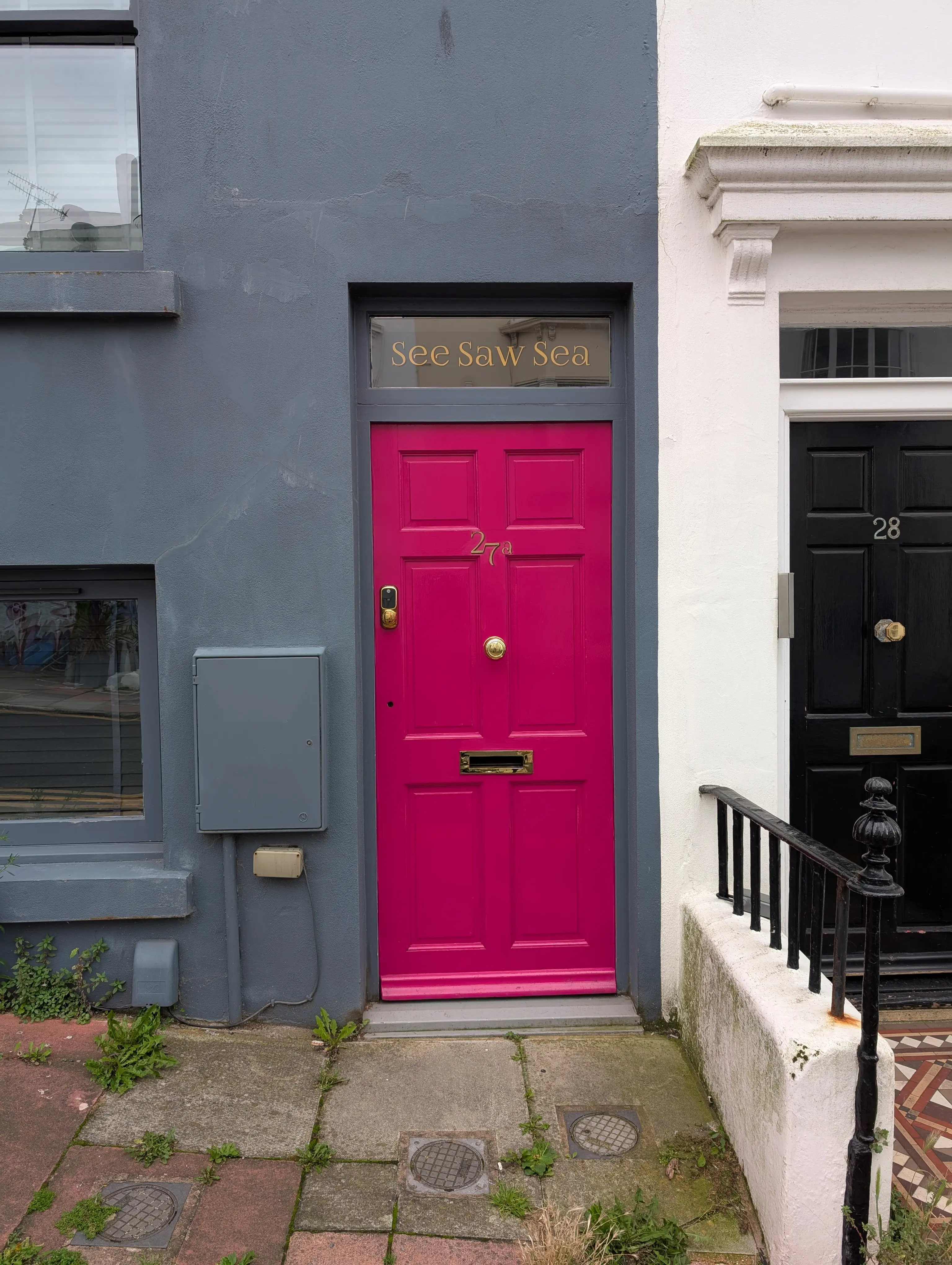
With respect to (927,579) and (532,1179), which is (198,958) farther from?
(927,579)

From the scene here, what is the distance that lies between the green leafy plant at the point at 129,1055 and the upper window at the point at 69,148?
10.2 feet

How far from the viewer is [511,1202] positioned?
→ 2869 mm

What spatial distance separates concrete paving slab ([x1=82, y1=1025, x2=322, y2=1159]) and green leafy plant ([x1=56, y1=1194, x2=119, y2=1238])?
28 cm

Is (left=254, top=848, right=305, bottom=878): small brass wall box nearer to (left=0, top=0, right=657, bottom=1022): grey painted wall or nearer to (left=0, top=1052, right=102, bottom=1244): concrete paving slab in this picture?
(left=0, top=0, right=657, bottom=1022): grey painted wall

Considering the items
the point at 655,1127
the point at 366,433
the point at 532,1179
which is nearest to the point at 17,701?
the point at 366,433

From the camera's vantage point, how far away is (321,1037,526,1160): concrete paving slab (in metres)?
3.21

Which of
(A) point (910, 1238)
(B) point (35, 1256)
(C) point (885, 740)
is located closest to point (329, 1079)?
(B) point (35, 1256)

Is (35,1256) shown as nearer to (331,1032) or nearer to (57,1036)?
(57,1036)

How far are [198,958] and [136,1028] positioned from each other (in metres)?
0.34

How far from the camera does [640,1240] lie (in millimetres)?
2689

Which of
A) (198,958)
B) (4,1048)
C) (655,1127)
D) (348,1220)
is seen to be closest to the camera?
(348,1220)

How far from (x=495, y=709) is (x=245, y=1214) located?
2010 mm

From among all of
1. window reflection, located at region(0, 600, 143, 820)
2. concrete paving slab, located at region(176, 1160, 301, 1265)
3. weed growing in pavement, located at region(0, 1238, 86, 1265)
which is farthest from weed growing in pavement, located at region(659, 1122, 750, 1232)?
window reflection, located at region(0, 600, 143, 820)

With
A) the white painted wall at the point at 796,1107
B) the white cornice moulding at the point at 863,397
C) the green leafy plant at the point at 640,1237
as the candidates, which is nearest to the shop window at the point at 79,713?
the green leafy plant at the point at 640,1237
